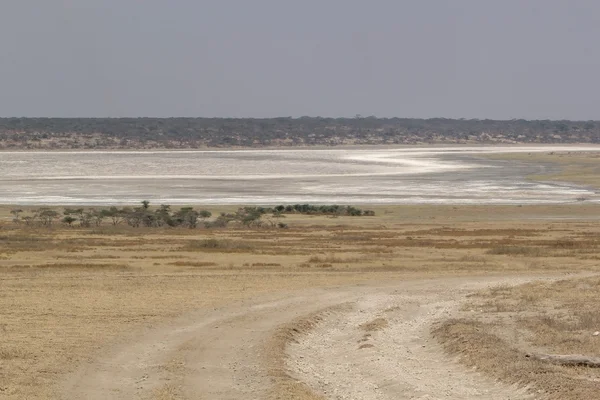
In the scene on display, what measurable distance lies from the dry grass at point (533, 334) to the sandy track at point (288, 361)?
349 mm

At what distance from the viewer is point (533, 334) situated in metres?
16.4

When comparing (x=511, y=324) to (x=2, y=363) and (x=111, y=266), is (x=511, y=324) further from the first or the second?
(x=111, y=266)

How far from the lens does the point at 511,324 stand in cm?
1756

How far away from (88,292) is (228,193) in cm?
5031

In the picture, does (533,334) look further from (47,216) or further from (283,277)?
(47,216)

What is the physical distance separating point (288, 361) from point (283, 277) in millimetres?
11297

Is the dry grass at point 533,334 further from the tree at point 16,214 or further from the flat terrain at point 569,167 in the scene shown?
the flat terrain at point 569,167

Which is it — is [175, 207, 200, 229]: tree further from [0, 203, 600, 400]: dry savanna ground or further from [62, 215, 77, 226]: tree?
[62, 215, 77, 226]: tree

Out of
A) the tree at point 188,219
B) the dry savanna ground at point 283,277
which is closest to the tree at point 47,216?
the dry savanna ground at point 283,277

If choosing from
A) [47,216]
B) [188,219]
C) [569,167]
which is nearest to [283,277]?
[188,219]

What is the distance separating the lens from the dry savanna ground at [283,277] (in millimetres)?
14688

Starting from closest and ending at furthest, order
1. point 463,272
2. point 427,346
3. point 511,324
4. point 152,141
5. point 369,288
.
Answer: point 427,346 < point 511,324 < point 369,288 < point 463,272 < point 152,141

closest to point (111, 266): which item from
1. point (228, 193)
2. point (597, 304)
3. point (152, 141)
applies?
point (597, 304)

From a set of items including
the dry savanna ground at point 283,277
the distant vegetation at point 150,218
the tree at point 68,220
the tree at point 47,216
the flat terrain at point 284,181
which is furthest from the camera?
the flat terrain at point 284,181
